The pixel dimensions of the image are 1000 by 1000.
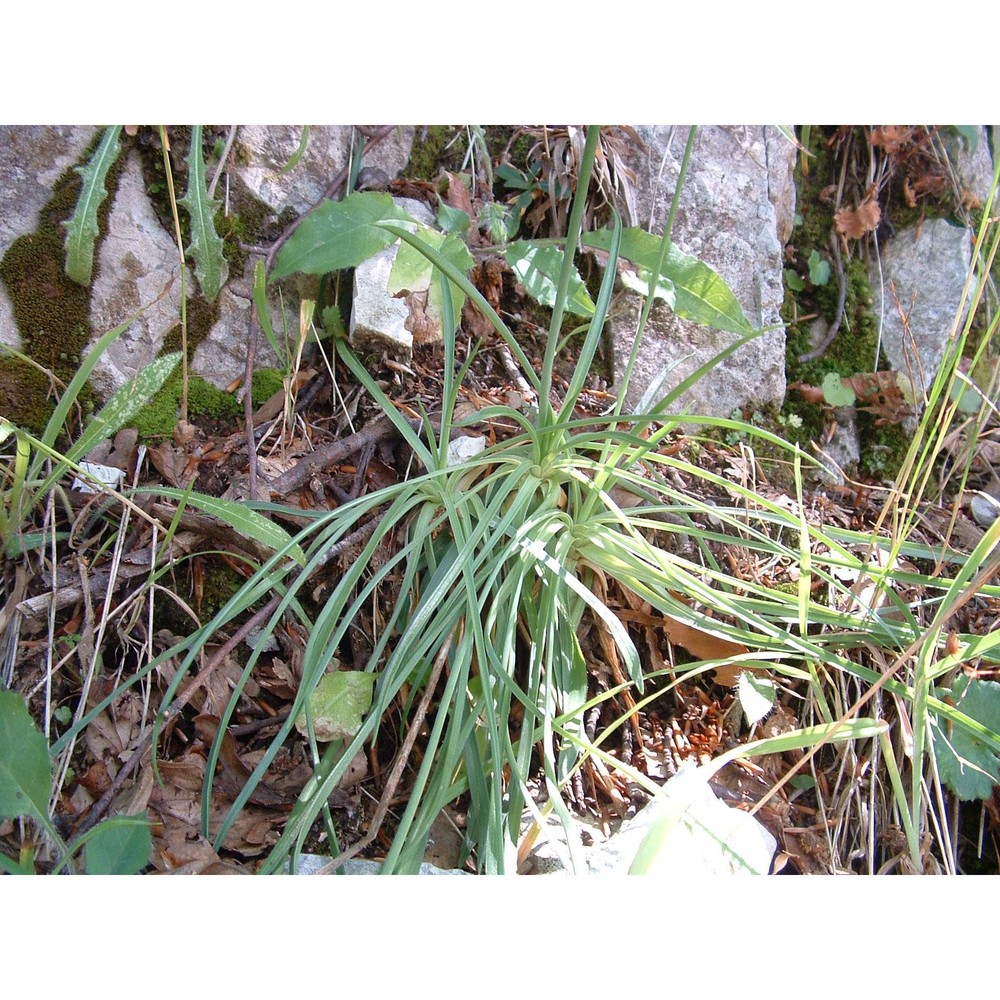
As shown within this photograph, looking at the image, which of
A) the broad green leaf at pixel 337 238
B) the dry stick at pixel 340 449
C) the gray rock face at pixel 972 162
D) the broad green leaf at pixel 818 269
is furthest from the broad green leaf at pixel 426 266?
the gray rock face at pixel 972 162

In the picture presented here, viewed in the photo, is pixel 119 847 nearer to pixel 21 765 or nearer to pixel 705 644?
pixel 21 765

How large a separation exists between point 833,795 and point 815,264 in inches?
37.4

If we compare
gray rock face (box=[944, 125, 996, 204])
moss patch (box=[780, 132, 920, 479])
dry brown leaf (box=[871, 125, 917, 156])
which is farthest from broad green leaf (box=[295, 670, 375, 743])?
gray rock face (box=[944, 125, 996, 204])

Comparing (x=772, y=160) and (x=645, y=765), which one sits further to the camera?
(x=772, y=160)

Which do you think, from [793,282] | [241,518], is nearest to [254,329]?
[241,518]

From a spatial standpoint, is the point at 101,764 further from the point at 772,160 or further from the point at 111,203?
the point at 772,160

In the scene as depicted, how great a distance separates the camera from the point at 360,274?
105cm

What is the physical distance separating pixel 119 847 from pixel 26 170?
0.91 meters

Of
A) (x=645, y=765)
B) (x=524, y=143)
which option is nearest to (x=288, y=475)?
(x=645, y=765)

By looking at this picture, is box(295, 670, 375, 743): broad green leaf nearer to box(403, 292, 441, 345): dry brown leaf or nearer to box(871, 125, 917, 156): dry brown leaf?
box(403, 292, 441, 345): dry brown leaf

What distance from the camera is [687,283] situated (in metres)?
0.99

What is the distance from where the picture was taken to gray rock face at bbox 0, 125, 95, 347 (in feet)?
3.19

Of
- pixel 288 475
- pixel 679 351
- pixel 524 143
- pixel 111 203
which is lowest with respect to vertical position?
pixel 288 475

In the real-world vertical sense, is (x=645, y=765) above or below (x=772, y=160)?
below
